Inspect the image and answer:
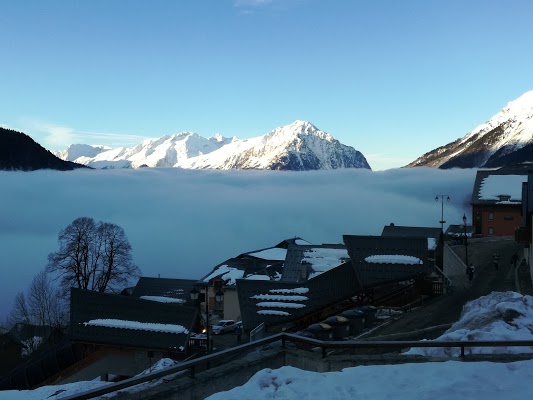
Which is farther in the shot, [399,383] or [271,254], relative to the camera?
[271,254]

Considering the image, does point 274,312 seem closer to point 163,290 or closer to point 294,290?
point 294,290

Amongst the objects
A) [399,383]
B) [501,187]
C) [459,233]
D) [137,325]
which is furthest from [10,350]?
[459,233]

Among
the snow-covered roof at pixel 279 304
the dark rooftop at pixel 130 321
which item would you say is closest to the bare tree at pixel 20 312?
the dark rooftop at pixel 130 321

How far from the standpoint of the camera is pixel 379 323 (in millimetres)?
22641

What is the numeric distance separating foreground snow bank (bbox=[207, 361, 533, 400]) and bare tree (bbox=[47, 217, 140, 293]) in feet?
169

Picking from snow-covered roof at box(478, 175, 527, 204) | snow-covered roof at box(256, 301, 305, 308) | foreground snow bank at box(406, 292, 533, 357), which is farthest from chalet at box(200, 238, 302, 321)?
foreground snow bank at box(406, 292, 533, 357)

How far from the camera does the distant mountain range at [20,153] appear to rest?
152337mm

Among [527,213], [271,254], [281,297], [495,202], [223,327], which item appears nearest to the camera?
[281,297]

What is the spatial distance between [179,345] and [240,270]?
38.1 meters

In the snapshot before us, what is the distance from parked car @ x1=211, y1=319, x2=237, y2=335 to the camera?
49.2 metres

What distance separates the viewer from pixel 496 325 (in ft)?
45.5

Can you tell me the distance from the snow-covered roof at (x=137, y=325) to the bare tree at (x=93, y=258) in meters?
27.3

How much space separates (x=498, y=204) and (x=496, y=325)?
6565 cm

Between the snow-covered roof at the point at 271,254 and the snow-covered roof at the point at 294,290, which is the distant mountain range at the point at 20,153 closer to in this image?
the snow-covered roof at the point at 271,254
